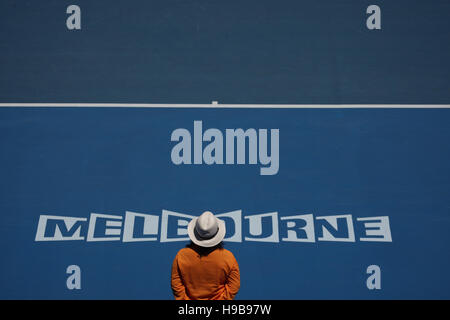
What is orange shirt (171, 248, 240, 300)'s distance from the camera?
3.01m

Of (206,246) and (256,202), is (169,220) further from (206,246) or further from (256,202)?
(206,246)

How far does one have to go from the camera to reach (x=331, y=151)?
169 inches

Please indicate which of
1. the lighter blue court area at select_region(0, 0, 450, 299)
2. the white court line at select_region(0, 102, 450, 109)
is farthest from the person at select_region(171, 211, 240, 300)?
the white court line at select_region(0, 102, 450, 109)

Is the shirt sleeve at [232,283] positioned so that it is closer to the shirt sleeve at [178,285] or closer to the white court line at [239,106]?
the shirt sleeve at [178,285]

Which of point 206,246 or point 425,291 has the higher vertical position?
point 206,246

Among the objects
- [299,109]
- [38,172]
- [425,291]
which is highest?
[299,109]

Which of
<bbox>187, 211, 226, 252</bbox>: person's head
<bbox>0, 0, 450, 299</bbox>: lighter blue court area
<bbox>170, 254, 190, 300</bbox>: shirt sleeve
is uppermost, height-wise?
<bbox>0, 0, 450, 299</bbox>: lighter blue court area

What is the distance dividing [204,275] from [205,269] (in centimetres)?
4

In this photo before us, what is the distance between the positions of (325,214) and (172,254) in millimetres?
1352

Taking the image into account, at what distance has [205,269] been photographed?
301 cm

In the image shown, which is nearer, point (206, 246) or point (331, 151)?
point (206, 246)

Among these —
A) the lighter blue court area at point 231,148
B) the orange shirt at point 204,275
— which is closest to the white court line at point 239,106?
the lighter blue court area at point 231,148

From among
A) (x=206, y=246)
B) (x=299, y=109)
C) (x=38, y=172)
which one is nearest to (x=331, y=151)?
(x=299, y=109)

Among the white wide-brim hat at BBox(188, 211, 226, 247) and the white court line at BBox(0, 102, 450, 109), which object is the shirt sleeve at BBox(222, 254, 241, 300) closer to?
the white wide-brim hat at BBox(188, 211, 226, 247)
